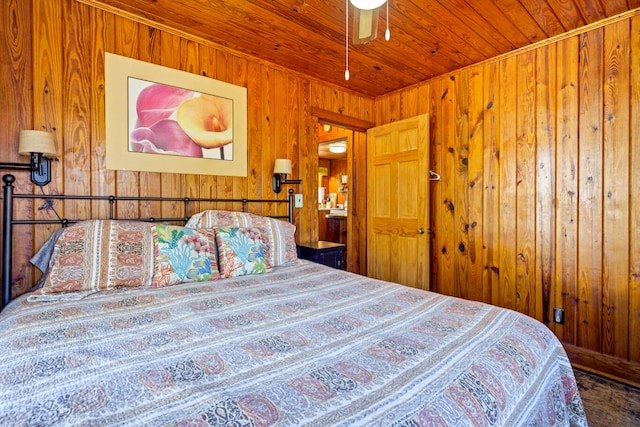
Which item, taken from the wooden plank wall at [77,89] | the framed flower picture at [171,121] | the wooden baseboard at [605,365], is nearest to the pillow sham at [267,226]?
the wooden plank wall at [77,89]


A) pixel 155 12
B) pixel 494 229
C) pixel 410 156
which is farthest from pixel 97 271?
pixel 494 229

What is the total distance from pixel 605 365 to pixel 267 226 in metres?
2.66

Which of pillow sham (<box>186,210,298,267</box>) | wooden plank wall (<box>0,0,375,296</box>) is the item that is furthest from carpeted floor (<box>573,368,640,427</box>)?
wooden plank wall (<box>0,0,375,296</box>)

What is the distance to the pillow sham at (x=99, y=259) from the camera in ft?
5.15

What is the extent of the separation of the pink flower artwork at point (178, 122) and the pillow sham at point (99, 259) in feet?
2.40

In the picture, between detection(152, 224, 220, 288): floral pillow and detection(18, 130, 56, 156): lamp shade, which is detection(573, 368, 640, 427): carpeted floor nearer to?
detection(152, 224, 220, 288): floral pillow

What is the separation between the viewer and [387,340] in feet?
3.48

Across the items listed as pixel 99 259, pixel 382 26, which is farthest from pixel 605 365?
pixel 99 259

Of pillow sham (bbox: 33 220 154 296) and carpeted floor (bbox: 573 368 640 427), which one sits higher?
pillow sham (bbox: 33 220 154 296)

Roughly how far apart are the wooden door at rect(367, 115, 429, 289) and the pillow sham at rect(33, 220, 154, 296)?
7.96 ft

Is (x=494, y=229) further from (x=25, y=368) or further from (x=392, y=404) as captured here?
(x=25, y=368)

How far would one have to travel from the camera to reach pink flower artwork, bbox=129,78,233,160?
222cm

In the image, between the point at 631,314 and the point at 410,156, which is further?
the point at 410,156

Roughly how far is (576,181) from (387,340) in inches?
89.9
